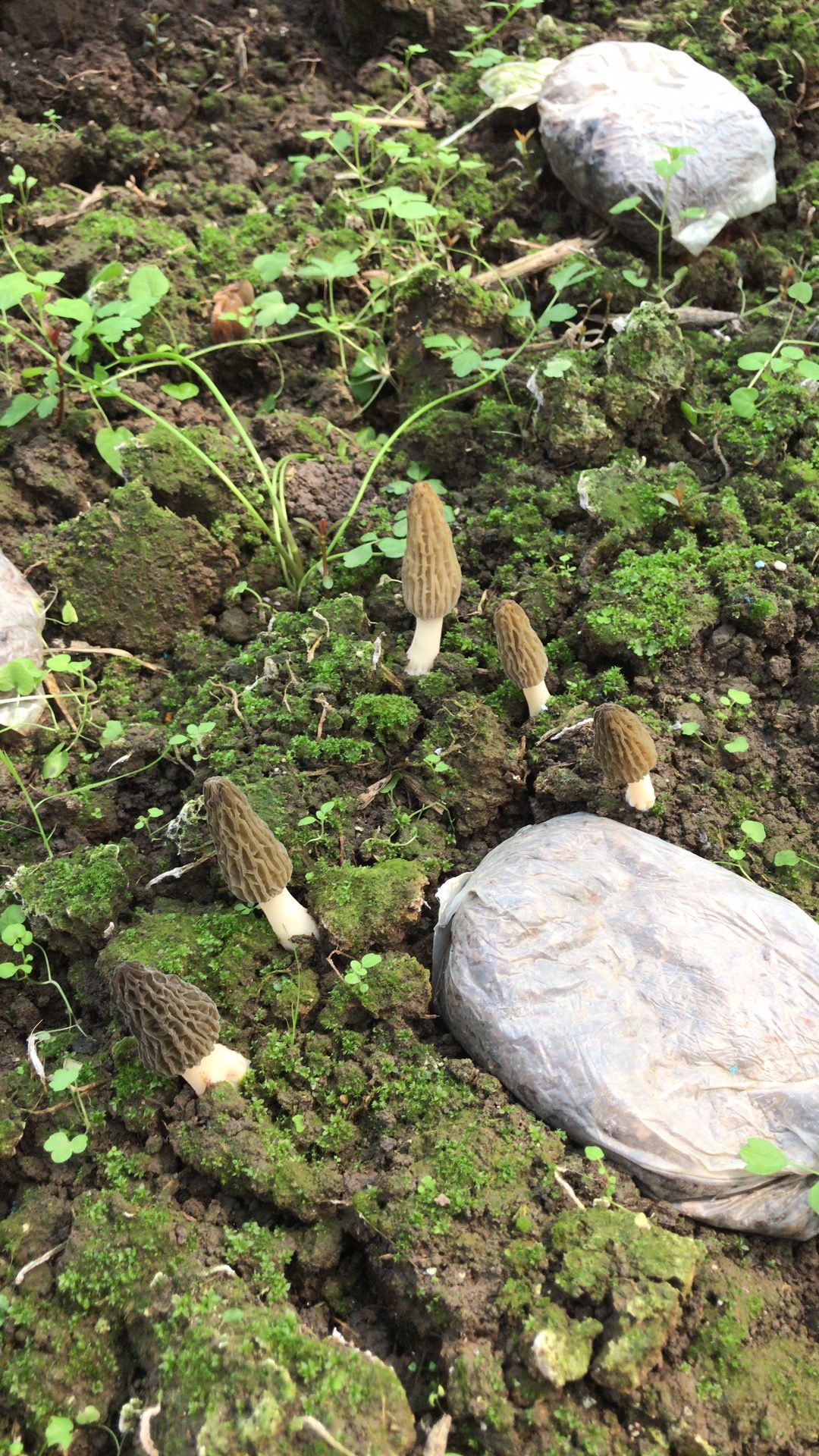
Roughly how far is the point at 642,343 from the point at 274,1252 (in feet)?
9.65

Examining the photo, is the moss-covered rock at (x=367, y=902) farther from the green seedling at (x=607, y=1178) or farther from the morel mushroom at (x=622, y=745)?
the green seedling at (x=607, y=1178)

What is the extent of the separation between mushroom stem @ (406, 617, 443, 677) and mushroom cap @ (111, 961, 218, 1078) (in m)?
1.21

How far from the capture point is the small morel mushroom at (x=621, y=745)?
255 centimetres

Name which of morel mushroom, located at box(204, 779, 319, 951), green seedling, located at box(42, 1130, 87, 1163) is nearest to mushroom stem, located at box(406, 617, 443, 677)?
morel mushroom, located at box(204, 779, 319, 951)

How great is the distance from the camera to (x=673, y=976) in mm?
2322

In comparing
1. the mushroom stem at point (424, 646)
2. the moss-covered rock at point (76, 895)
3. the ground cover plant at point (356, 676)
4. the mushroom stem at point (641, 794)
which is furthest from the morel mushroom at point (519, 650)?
the moss-covered rock at point (76, 895)

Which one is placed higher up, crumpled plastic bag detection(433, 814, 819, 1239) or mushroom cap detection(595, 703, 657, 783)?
mushroom cap detection(595, 703, 657, 783)

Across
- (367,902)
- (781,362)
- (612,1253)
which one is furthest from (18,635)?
(781,362)

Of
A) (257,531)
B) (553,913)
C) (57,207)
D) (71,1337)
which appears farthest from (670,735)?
(57,207)

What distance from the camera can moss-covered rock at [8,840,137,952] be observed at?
2654mm

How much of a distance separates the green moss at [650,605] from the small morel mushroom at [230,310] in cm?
176

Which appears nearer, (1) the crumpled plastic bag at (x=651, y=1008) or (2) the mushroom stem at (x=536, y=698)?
(1) the crumpled plastic bag at (x=651, y=1008)

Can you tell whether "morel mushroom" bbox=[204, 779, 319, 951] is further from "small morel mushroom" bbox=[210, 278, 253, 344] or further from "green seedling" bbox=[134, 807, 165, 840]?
"small morel mushroom" bbox=[210, 278, 253, 344]

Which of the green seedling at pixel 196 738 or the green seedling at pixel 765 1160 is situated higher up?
the green seedling at pixel 196 738
